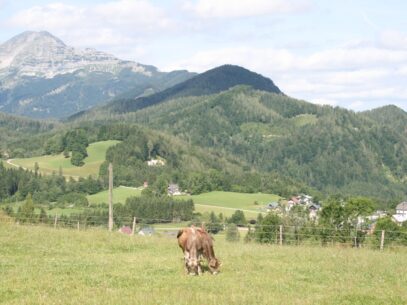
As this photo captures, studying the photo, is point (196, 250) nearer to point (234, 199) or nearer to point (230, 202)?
point (230, 202)

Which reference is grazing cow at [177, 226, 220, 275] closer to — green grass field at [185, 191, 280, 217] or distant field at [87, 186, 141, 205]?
green grass field at [185, 191, 280, 217]

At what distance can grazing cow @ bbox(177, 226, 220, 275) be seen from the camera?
72.4 ft

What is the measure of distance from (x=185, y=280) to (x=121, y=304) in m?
4.67

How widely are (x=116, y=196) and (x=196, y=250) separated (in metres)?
137

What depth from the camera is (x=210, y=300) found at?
652 inches

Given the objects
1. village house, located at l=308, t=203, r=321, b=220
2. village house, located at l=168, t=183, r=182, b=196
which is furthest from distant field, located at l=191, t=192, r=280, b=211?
village house, located at l=308, t=203, r=321, b=220

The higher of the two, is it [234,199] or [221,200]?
[234,199]

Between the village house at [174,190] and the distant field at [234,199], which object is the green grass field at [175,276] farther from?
the village house at [174,190]

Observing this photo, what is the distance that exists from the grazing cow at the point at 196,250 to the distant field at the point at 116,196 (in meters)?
126

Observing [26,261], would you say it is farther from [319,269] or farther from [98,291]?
[319,269]

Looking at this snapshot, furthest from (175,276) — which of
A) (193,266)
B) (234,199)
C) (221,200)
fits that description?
(234,199)

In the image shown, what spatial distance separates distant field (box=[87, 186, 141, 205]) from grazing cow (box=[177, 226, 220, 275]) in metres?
126

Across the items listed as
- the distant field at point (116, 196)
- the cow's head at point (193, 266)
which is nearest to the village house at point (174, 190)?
the distant field at point (116, 196)

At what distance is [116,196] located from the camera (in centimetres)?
15775
